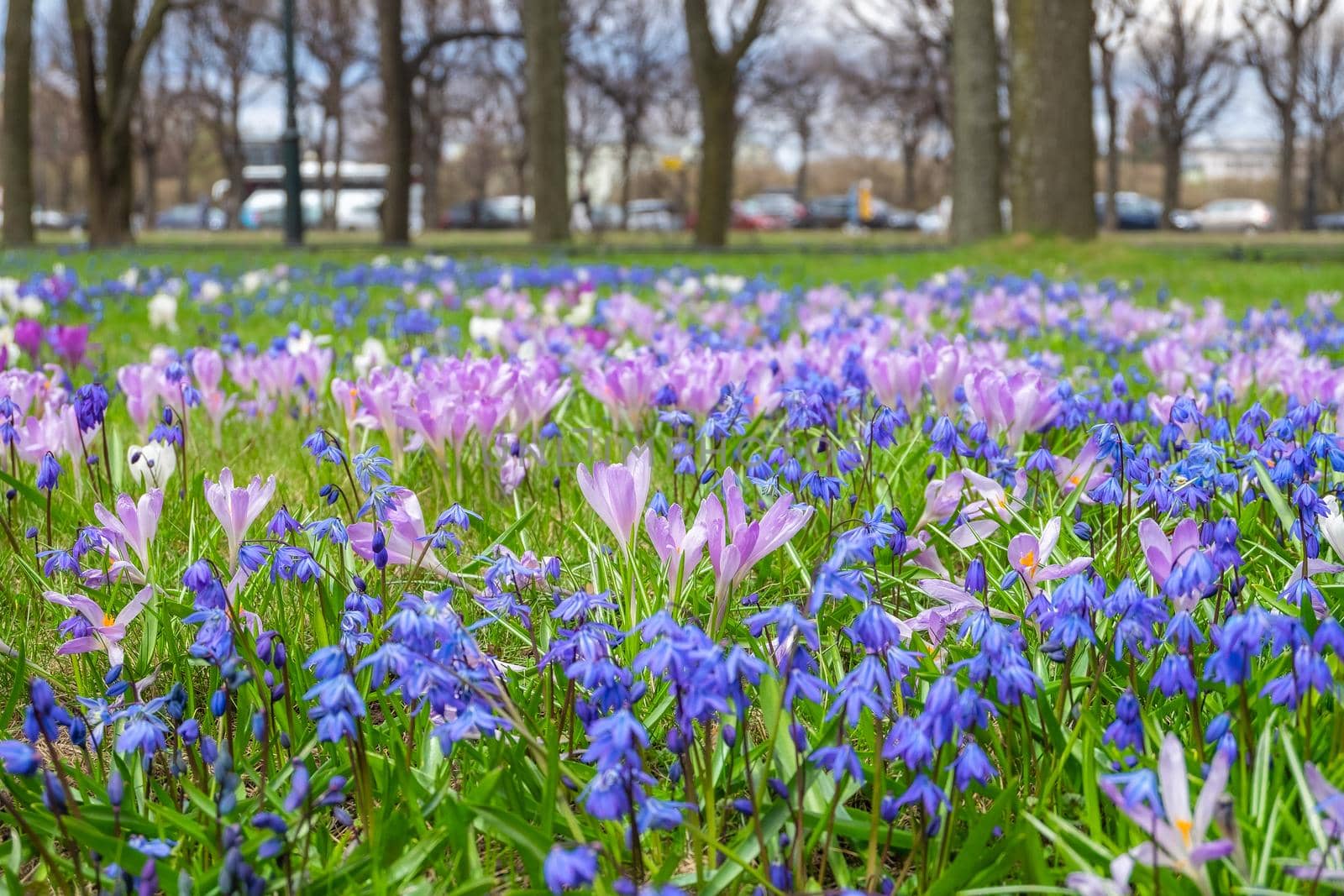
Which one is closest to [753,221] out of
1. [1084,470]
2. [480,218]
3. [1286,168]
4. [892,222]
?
[892,222]

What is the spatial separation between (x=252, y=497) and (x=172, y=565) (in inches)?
22.8

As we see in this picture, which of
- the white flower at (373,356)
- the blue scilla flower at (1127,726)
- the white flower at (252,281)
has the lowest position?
the blue scilla flower at (1127,726)

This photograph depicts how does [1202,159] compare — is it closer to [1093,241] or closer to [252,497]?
[1093,241]

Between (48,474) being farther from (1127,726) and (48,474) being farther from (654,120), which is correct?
(654,120)

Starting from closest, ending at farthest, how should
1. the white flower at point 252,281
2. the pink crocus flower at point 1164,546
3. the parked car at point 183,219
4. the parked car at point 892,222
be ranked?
the pink crocus flower at point 1164,546 < the white flower at point 252,281 < the parked car at point 892,222 < the parked car at point 183,219

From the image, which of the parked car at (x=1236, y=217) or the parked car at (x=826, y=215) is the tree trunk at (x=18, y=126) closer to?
the parked car at (x=826, y=215)

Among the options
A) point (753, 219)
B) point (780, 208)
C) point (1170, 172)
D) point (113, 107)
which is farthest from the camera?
point (780, 208)

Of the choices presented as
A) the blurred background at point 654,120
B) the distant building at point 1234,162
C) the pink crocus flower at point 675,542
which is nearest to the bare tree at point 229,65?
the blurred background at point 654,120

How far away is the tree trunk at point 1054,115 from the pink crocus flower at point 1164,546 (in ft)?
41.3

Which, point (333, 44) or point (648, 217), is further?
point (648, 217)

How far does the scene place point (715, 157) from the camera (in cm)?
1992

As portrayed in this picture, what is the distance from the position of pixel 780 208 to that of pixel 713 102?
40002mm

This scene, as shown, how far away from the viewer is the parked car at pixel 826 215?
2237 inches

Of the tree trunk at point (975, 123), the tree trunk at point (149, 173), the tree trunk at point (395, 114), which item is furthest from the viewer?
the tree trunk at point (149, 173)
